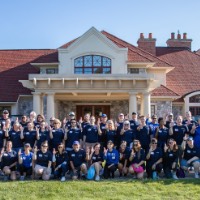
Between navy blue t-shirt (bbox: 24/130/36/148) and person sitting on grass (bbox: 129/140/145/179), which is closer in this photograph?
person sitting on grass (bbox: 129/140/145/179)

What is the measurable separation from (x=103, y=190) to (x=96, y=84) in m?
10.2

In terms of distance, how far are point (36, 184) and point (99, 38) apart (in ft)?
43.6

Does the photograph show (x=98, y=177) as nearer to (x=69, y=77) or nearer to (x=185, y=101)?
(x=69, y=77)

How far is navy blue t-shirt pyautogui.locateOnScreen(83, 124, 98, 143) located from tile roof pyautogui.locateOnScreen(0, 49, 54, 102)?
11.1m

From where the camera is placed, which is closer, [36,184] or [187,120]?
[36,184]

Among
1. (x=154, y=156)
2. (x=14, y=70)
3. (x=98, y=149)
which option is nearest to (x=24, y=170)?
(x=98, y=149)

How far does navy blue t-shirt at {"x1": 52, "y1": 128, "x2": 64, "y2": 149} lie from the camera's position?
1181cm

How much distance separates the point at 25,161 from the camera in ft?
36.6

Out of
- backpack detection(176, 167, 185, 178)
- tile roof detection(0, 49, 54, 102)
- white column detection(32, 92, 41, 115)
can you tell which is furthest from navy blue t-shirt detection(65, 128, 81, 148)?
tile roof detection(0, 49, 54, 102)

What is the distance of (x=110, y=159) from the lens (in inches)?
444

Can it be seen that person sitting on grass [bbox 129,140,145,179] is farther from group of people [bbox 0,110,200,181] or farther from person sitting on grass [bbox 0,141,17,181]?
person sitting on grass [bbox 0,141,17,181]

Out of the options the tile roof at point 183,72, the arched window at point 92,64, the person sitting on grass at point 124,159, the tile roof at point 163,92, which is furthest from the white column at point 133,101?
the person sitting on grass at point 124,159

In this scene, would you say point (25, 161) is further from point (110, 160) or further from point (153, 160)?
point (153, 160)

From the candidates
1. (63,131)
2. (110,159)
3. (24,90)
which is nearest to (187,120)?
(110,159)
